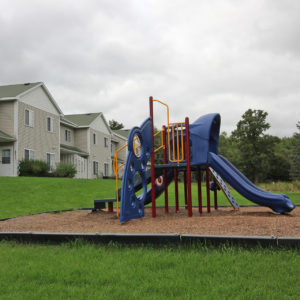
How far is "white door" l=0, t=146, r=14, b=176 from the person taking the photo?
23453 millimetres

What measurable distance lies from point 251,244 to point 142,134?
487cm

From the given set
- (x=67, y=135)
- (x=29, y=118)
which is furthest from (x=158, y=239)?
(x=67, y=135)

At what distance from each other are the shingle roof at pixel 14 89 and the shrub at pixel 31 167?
4.71 metres

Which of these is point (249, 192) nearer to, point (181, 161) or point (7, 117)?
point (181, 161)

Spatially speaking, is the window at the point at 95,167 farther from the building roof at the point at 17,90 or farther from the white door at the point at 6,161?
the white door at the point at 6,161

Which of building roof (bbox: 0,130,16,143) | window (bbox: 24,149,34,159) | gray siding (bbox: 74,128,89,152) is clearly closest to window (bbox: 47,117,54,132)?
window (bbox: 24,149,34,159)

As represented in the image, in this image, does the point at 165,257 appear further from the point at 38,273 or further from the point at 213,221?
the point at 213,221

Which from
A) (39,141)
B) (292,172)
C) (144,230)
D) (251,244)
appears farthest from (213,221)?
(292,172)

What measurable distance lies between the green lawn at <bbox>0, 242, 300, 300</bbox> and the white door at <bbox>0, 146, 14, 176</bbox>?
1983cm

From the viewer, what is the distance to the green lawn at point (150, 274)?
3.33 metres

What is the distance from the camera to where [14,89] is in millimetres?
25656

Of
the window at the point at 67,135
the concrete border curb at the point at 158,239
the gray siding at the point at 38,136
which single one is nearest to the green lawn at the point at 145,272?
the concrete border curb at the point at 158,239

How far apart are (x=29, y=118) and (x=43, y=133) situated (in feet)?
6.55

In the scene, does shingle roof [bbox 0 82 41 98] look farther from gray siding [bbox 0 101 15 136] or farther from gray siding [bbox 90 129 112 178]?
gray siding [bbox 90 129 112 178]
